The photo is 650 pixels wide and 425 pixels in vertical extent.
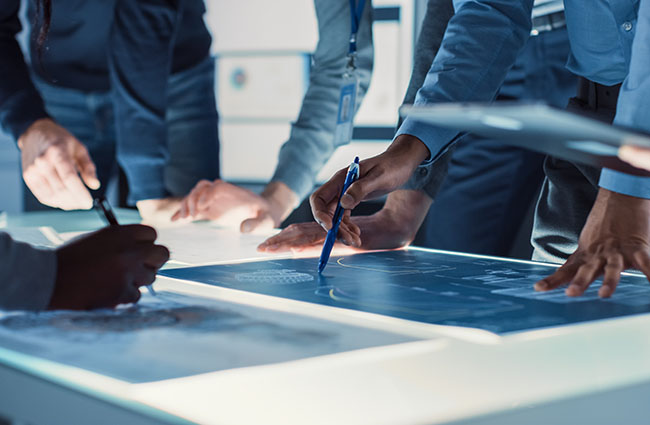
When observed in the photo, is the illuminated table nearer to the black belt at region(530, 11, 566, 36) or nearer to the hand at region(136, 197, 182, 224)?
the black belt at region(530, 11, 566, 36)

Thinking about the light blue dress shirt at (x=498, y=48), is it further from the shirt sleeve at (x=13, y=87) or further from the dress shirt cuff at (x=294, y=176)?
the shirt sleeve at (x=13, y=87)

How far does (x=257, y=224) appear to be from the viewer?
59.7 inches

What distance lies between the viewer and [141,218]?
71.7 inches

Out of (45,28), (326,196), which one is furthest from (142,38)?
(326,196)

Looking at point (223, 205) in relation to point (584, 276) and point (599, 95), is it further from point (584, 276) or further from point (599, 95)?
point (584, 276)

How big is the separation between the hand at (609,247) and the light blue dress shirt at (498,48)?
1.11 feet

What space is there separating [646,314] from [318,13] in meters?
1.25

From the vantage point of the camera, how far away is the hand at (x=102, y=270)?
2.15ft

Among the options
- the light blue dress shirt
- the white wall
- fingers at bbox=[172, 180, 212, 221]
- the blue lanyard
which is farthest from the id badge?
the white wall

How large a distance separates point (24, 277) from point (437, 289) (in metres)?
0.45

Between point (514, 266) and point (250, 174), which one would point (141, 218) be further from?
point (250, 174)

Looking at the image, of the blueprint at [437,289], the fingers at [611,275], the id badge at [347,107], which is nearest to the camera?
the blueprint at [437,289]

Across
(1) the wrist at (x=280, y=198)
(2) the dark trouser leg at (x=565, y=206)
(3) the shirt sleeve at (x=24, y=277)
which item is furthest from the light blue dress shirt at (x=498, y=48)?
(3) the shirt sleeve at (x=24, y=277)

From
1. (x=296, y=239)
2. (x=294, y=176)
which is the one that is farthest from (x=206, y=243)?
(x=294, y=176)
